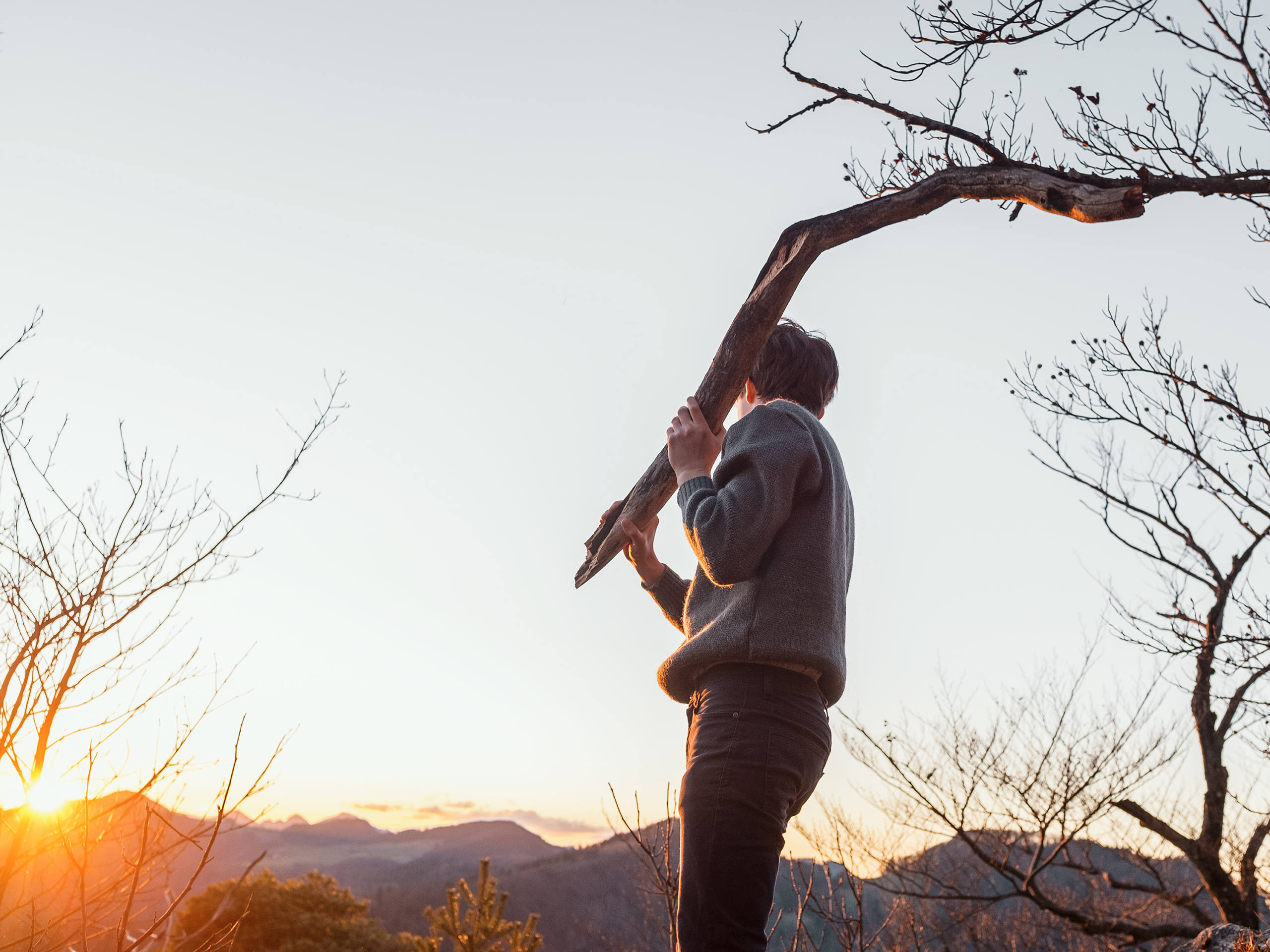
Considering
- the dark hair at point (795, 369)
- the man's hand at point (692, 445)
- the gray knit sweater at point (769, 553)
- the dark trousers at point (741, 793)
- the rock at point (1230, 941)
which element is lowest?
the rock at point (1230, 941)

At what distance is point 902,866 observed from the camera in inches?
521

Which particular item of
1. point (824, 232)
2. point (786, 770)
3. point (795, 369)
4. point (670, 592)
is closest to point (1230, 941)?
point (670, 592)

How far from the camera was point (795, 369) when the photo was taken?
202 centimetres

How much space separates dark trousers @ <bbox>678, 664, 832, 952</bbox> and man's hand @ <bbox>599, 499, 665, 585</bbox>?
2.08 feet

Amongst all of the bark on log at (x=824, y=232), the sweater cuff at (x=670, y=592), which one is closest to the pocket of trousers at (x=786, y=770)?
the sweater cuff at (x=670, y=592)

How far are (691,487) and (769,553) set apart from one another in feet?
0.75

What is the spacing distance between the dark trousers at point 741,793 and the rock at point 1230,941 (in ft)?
8.32

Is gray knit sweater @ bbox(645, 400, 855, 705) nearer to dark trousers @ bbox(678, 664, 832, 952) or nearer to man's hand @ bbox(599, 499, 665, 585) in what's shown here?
dark trousers @ bbox(678, 664, 832, 952)

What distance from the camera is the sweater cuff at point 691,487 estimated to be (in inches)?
71.6

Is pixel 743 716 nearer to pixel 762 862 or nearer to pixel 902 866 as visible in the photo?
pixel 762 862

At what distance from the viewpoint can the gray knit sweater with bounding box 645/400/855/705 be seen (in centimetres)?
164

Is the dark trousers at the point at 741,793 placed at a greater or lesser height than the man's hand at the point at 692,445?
lesser

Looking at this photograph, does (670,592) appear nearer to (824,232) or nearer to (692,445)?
(692,445)

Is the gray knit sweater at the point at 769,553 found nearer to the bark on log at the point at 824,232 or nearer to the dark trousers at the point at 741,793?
the dark trousers at the point at 741,793
